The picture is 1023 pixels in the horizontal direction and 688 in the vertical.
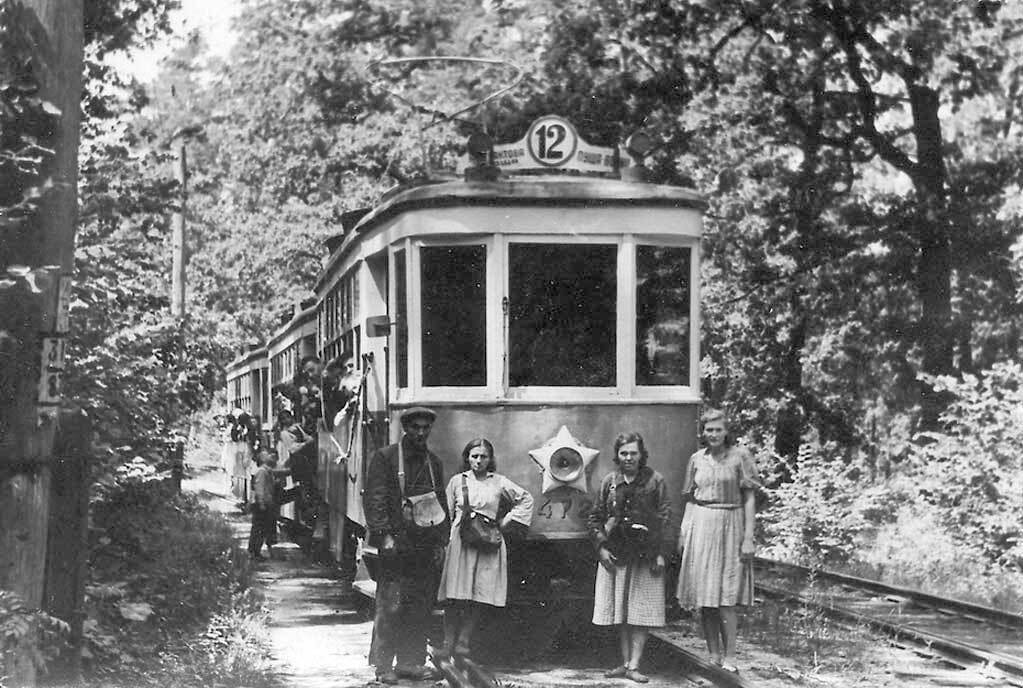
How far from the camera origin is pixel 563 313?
1002 cm

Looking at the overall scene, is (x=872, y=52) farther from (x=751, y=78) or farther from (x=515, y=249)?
(x=515, y=249)

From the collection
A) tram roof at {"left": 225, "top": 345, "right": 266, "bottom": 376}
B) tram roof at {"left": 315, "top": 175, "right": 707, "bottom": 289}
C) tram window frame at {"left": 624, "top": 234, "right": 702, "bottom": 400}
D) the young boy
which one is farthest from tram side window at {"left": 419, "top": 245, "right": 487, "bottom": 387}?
tram roof at {"left": 225, "top": 345, "right": 266, "bottom": 376}

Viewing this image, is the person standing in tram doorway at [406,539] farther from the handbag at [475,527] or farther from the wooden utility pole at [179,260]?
the wooden utility pole at [179,260]

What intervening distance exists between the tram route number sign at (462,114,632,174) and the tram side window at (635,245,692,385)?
74 cm

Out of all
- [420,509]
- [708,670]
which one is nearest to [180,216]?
[420,509]

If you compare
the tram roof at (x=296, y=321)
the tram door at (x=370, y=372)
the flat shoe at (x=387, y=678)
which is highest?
the tram roof at (x=296, y=321)

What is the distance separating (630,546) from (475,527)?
91cm

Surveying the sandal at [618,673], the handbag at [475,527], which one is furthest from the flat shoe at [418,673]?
the sandal at [618,673]

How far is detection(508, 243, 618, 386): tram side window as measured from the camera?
391 inches

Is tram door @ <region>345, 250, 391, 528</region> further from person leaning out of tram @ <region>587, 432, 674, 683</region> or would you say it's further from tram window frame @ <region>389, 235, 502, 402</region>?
person leaning out of tram @ <region>587, 432, 674, 683</region>

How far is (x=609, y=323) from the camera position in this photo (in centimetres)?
1000

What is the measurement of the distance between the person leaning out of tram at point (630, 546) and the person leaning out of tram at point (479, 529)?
47 cm

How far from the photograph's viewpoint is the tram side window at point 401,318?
1020 centimetres

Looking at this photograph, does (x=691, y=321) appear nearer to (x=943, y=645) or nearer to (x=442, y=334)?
(x=442, y=334)
